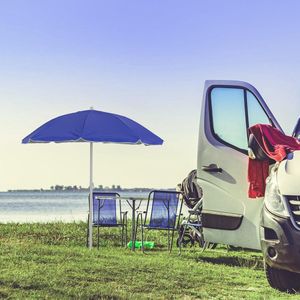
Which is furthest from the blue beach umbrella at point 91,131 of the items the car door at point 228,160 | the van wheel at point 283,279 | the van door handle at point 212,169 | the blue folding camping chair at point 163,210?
the van wheel at point 283,279

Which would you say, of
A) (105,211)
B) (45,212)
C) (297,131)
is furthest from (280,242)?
(45,212)

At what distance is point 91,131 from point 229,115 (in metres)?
3.03

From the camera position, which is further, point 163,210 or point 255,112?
point 163,210

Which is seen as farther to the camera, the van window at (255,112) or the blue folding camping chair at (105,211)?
the blue folding camping chair at (105,211)

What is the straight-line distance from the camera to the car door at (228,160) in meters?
7.55

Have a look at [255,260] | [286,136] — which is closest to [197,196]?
[255,260]

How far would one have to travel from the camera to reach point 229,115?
7926 millimetres

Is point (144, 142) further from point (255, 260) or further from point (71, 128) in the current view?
point (255, 260)

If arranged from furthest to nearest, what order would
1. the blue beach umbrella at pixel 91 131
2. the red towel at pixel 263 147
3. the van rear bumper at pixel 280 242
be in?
the blue beach umbrella at pixel 91 131, the red towel at pixel 263 147, the van rear bumper at pixel 280 242

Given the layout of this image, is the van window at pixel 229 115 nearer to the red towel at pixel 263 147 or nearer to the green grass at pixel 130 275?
the red towel at pixel 263 147

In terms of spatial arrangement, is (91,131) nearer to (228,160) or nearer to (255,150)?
(228,160)

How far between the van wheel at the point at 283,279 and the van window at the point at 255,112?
1700 mm

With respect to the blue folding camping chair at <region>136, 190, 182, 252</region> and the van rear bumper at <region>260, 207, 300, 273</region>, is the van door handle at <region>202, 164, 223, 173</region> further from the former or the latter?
the blue folding camping chair at <region>136, 190, 182, 252</region>

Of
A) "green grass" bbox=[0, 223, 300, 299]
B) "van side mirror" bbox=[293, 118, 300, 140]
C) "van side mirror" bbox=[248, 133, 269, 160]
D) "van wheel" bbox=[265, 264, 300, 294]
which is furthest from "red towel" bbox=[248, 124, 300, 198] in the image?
"green grass" bbox=[0, 223, 300, 299]
